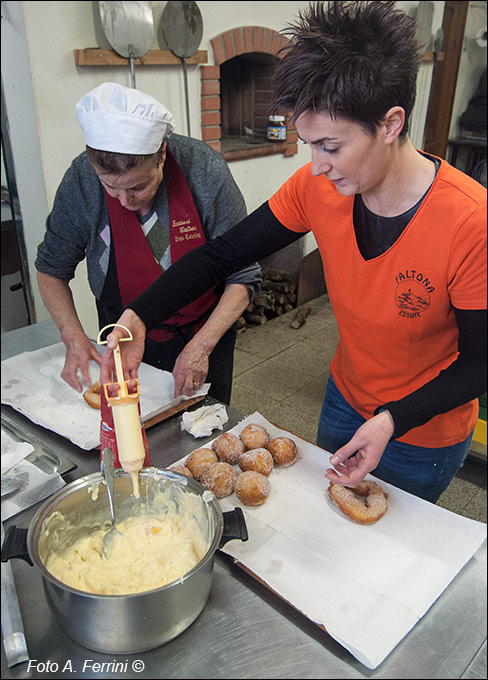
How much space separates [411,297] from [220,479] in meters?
0.48

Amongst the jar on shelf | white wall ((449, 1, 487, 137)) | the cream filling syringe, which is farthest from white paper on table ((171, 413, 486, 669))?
A: white wall ((449, 1, 487, 137))

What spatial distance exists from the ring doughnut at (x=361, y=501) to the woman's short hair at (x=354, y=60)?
0.62 metres

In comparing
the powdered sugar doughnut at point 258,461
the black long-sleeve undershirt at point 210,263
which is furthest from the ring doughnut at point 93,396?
the powdered sugar doughnut at point 258,461

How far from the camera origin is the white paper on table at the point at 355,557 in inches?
29.0

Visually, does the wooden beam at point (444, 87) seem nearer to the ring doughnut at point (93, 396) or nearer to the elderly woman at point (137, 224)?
the elderly woman at point (137, 224)

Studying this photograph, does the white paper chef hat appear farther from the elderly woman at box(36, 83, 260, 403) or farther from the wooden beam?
the wooden beam

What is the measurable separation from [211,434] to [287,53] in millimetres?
758

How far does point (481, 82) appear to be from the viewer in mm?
4066

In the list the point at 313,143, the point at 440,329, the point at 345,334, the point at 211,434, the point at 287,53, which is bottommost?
the point at 211,434

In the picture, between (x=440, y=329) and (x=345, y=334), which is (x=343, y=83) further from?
(x=345, y=334)

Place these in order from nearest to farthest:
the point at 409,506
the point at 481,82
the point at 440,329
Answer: the point at 440,329, the point at 409,506, the point at 481,82

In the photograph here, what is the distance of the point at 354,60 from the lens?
0.70m

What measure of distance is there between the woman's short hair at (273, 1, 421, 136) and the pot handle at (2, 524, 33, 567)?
72cm

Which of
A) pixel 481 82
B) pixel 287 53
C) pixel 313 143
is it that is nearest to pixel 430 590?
pixel 313 143
